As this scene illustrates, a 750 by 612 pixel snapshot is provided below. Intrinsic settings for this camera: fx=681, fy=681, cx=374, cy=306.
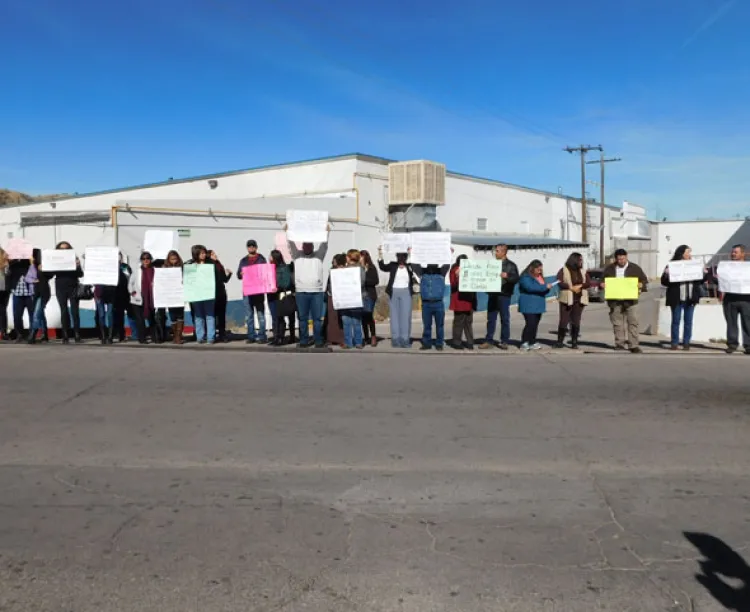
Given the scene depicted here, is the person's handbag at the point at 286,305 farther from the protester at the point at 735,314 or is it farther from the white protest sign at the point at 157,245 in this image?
the protester at the point at 735,314

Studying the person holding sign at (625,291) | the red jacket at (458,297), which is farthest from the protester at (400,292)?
the person holding sign at (625,291)

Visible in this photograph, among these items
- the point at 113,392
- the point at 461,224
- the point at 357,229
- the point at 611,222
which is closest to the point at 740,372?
the point at 113,392

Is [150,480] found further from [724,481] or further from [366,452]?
→ [724,481]

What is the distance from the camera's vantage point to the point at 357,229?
27.7 m

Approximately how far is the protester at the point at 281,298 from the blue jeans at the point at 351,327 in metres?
0.98

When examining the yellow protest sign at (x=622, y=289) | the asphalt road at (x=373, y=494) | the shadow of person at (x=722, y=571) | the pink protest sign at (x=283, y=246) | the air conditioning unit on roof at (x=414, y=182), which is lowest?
the shadow of person at (x=722, y=571)

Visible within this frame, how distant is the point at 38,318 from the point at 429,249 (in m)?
7.50

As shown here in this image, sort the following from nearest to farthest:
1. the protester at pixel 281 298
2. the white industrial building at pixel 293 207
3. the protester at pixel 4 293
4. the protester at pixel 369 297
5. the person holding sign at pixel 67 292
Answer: the protester at pixel 281 298
the protester at pixel 369 297
the person holding sign at pixel 67 292
the protester at pixel 4 293
the white industrial building at pixel 293 207

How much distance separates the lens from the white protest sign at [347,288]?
39.0 ft

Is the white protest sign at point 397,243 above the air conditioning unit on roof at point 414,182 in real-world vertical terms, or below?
below

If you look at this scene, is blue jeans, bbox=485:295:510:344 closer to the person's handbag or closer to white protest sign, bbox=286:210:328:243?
white protest sign, bbox=286:210:328:243

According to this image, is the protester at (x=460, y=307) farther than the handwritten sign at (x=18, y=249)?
No

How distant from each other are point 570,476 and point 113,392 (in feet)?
18.2

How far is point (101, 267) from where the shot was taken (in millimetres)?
12586
